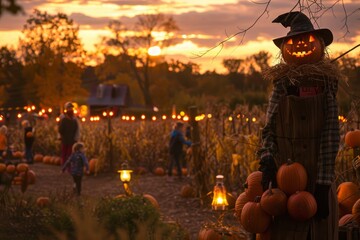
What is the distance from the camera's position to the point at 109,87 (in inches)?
3000

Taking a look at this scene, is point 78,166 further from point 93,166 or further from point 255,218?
point 255,218

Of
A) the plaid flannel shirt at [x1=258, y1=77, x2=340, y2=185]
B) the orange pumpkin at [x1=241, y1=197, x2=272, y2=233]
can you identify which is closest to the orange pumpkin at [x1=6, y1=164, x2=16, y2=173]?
the orange pumpkin at [x1=241, y1=197, x2=272, y2=233]

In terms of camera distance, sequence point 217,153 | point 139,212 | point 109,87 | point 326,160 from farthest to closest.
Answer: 1. point 109,87
2. point 217,153
3. point 139,212
4. point 326,160

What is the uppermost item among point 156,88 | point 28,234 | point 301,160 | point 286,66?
point 156,88

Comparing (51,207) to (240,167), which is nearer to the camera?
(51,207)

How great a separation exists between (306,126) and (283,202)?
21.9 inches

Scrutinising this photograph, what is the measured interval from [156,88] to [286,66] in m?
57.4

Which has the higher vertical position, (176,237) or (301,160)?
(301,160)

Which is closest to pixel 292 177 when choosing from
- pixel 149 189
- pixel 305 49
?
pixel 305 49

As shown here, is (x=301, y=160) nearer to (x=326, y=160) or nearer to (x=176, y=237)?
(x=326, y=160)

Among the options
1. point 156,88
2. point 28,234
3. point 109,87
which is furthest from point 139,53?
point 28,234

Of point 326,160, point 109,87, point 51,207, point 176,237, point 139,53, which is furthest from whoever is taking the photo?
point 109,87

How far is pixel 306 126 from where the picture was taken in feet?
18.1

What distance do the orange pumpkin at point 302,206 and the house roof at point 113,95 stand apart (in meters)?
69.1
